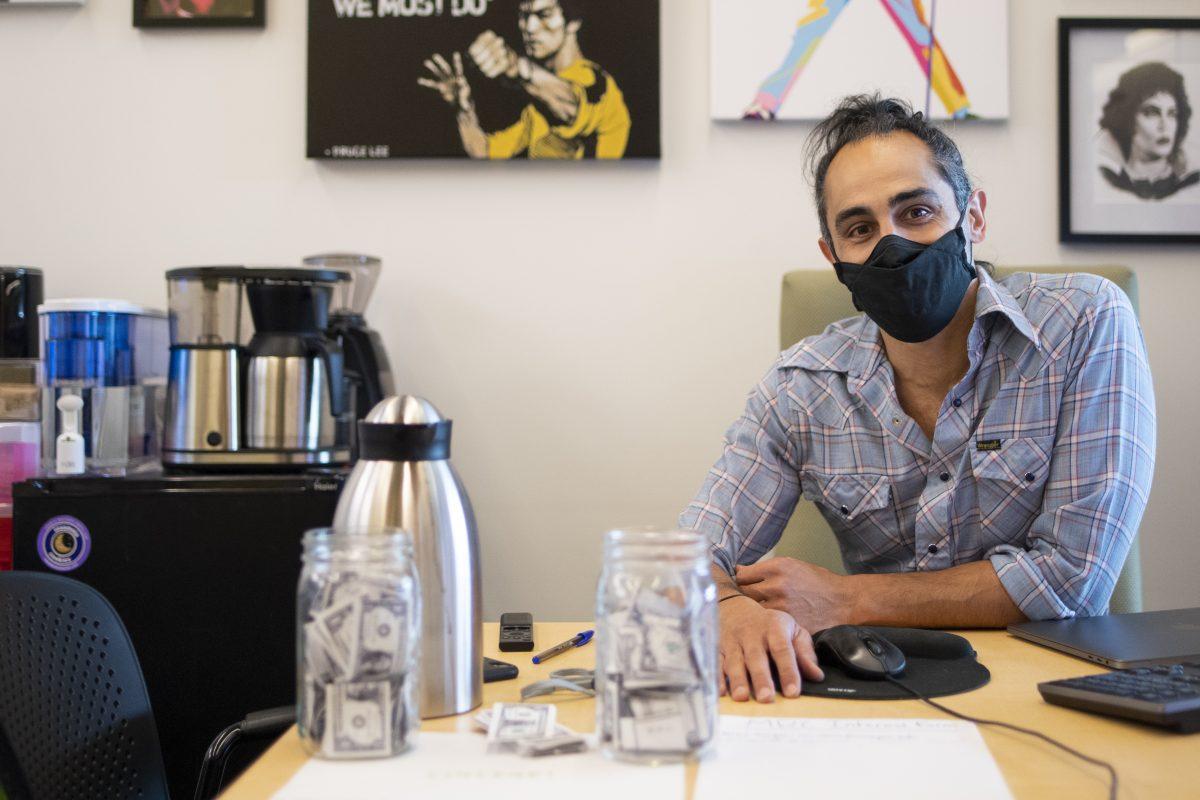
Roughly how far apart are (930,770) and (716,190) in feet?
5.27

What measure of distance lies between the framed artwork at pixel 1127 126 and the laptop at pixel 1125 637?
1.18 m

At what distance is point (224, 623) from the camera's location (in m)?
1.55

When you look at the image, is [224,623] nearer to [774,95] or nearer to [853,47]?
[774,95]

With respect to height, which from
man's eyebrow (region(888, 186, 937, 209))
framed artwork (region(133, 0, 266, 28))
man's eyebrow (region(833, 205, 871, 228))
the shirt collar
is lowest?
the shirt collar

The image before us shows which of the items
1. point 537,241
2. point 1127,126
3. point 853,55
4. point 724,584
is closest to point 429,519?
point 724,584

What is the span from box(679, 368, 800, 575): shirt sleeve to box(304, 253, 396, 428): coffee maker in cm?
67

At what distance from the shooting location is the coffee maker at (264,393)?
1.66 metres

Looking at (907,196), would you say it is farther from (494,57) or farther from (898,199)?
(494,57)


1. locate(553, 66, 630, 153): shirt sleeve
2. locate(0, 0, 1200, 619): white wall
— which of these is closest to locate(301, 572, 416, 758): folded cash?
locate(0, 0, 1200, 619): white wall

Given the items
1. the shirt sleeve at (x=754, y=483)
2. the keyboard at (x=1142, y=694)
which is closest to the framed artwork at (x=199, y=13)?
the shirt sleeve at (x=754, y=483)

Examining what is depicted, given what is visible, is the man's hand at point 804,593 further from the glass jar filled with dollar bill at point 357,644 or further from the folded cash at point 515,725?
the glass jar filled with dollar bill at point 357,644

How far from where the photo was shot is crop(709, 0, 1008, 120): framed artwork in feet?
6.86

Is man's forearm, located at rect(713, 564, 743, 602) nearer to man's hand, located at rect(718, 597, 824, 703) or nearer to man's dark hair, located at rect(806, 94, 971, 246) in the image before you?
man's hand, located at rect(718, 597, 824, 703)

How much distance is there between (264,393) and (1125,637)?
125 centimetres
